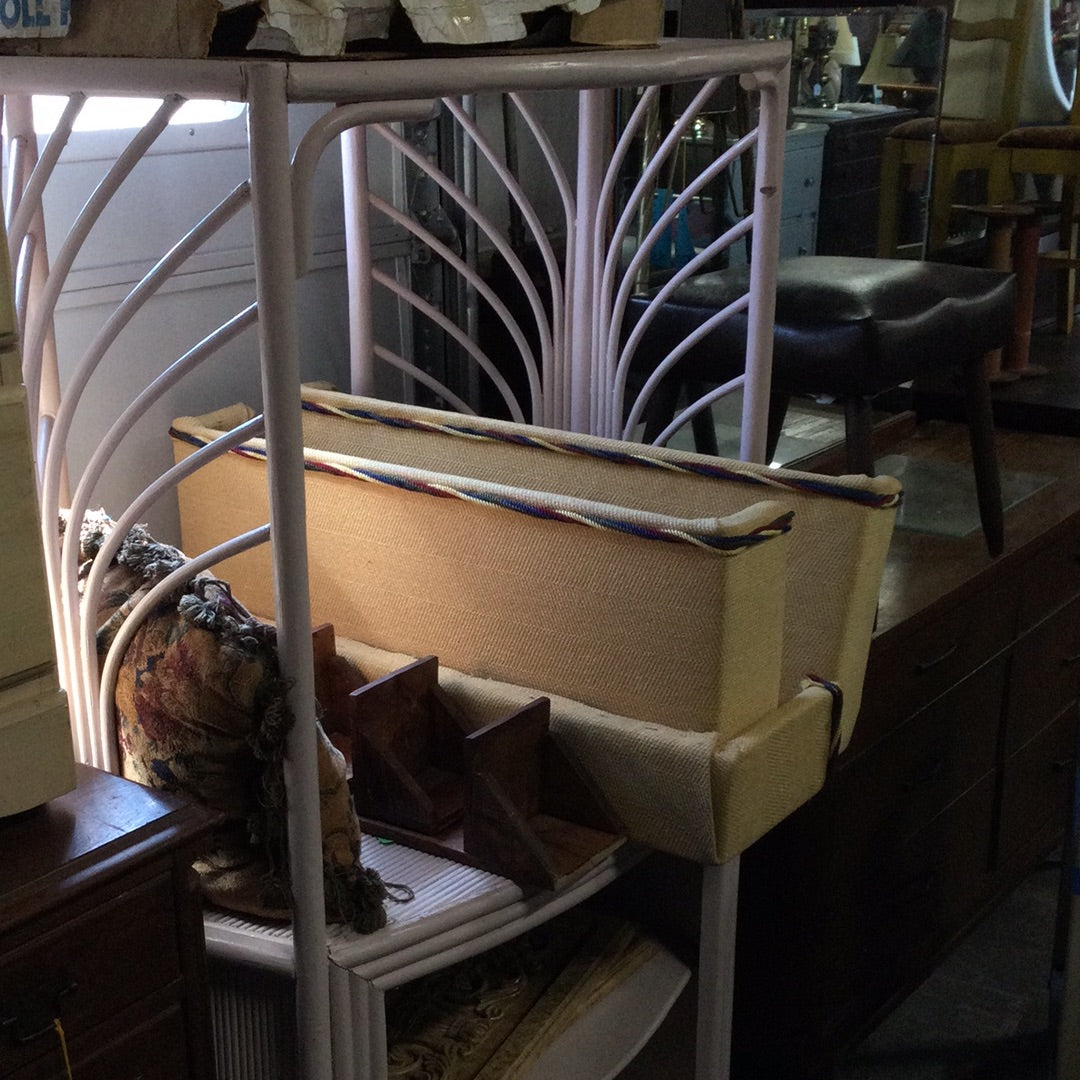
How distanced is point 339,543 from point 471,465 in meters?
0.16

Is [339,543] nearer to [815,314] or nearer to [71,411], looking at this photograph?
[71,411]

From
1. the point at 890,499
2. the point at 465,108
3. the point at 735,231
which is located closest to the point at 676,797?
the point at 890,499

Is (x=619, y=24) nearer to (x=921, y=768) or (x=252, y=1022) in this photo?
(x=252, y=1022)

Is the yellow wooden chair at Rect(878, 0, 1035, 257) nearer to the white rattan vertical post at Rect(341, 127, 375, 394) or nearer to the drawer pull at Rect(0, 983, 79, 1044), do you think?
the white rattan vertical post at Rect(341, 127, 375, 394)

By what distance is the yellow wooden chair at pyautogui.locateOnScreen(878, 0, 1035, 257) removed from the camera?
2629mm

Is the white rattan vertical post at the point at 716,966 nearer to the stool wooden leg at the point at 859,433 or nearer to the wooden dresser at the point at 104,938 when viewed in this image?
the wooden dresser at the point at 104,938

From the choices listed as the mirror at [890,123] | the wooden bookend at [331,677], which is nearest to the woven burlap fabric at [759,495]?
the wooden bookend at [331,677]

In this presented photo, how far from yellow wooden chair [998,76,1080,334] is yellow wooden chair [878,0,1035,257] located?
Result: 5 cm

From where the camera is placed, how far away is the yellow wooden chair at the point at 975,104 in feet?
8.63

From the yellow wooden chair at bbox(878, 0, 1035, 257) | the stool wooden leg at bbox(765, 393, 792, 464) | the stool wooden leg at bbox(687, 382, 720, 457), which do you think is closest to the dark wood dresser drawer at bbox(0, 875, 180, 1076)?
the stool wooden leg at bbox(687, 382, 720, 457)

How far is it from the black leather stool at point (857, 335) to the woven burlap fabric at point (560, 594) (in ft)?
1.34

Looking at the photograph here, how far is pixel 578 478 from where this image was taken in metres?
1.35

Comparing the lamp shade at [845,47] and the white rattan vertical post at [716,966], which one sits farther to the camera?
the lamp shade at [845,47]

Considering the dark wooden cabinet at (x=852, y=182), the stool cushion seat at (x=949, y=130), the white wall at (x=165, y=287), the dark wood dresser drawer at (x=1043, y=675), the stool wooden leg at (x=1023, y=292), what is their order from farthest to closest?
the stool wooden leg at (x=1023, y=292), the stool cushion seat at (x=949, y=130), the dark wooden cabinet at (x=852, y=182), the dark wood dresser drawer at (x=1043, y=675), the white wall at (x=165, y=287)
